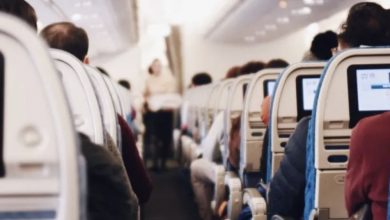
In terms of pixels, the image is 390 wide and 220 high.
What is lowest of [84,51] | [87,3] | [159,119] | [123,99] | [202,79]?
[159,119]


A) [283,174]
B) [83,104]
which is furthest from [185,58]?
[83,104]

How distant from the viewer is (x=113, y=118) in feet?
9.35

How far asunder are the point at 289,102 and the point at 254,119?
0.91 meters

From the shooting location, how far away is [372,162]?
2.29 metres

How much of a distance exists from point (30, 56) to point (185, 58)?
1514 centimetres

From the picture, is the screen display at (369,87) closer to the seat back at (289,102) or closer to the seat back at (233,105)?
the seat back at (289,102)

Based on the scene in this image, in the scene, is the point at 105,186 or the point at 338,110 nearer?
the point at 105,186

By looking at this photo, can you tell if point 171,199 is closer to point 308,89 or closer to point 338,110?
point 308,89

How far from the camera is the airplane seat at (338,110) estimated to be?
282cm

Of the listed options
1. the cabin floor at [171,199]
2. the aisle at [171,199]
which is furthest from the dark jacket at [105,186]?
the aisle at [171,199]

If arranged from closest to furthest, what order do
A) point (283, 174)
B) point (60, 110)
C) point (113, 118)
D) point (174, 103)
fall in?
point (60, 110) < point (113, 118) < point (283, 174) < point (174, 103)

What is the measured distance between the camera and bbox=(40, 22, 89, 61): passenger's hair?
307 centimetres

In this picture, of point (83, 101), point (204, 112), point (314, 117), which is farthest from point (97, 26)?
point (83, 101)

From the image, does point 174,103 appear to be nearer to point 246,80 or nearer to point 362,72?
point 246,80
